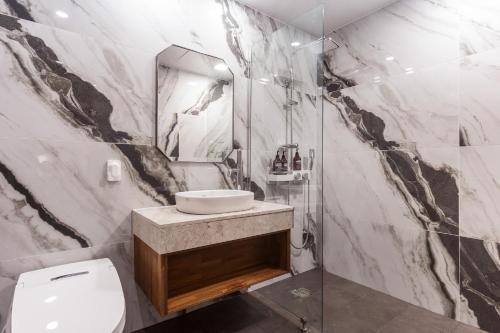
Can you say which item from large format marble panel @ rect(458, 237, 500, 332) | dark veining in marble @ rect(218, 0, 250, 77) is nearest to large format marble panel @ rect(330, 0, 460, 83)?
dark veining in marble @ rect(218, 0, 250, 77)

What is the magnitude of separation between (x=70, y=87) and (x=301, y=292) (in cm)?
202

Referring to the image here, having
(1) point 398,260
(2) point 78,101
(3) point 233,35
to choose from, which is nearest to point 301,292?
(1) point 398,260

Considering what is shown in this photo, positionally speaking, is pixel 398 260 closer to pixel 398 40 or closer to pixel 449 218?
pixel 449 218

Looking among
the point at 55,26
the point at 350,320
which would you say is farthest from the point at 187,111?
the point at 350,320

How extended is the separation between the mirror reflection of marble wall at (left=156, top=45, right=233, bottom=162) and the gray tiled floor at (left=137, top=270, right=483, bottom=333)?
112 cm

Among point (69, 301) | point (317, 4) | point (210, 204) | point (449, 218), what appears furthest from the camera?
point (317, 4)

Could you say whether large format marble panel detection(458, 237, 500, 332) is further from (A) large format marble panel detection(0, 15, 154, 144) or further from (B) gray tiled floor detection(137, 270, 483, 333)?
(A) large format marble panel detection(0, 15, 154, 144)

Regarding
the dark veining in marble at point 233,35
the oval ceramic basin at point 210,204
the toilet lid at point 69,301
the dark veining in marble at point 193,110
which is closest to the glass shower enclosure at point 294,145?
the dark veining in marble at point 233,35

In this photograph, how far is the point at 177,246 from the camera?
1371mm

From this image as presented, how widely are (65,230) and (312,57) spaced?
193 centimetres

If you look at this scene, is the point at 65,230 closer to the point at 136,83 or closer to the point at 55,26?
the point at 136,83

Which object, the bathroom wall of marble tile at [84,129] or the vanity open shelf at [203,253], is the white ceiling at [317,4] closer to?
the bathroom wall of marble tile at [84,129]

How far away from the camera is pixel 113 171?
5.36ft

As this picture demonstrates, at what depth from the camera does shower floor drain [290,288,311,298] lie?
191cm
